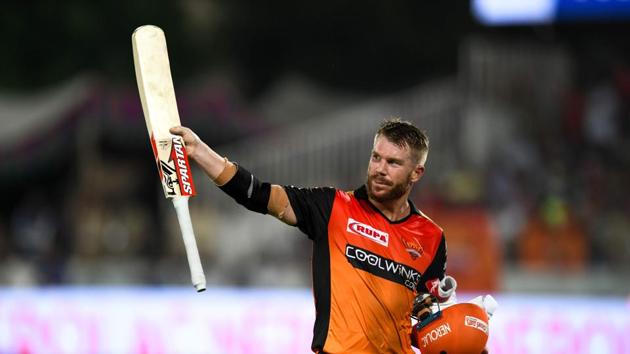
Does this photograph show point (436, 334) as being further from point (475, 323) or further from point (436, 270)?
point (436, 270)

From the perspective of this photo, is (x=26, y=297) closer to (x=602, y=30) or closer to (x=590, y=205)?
(x=590, y=205)

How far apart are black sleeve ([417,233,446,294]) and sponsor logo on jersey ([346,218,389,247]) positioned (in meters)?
0.25

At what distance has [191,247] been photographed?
4234 millimetres

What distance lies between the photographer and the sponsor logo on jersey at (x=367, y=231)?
456 centimetres

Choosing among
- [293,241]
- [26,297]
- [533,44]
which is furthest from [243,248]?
[533,44]

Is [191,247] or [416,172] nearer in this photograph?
[191,247]

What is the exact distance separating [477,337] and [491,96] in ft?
27.5

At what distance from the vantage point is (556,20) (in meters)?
11.7

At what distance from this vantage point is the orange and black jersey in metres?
4.43

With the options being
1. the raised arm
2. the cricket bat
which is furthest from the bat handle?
the raised arm

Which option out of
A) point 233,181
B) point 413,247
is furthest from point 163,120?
point 413,247

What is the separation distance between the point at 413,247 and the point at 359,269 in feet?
0.92

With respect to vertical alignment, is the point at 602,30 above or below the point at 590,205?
above

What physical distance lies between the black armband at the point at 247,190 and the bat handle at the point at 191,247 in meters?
0.17
